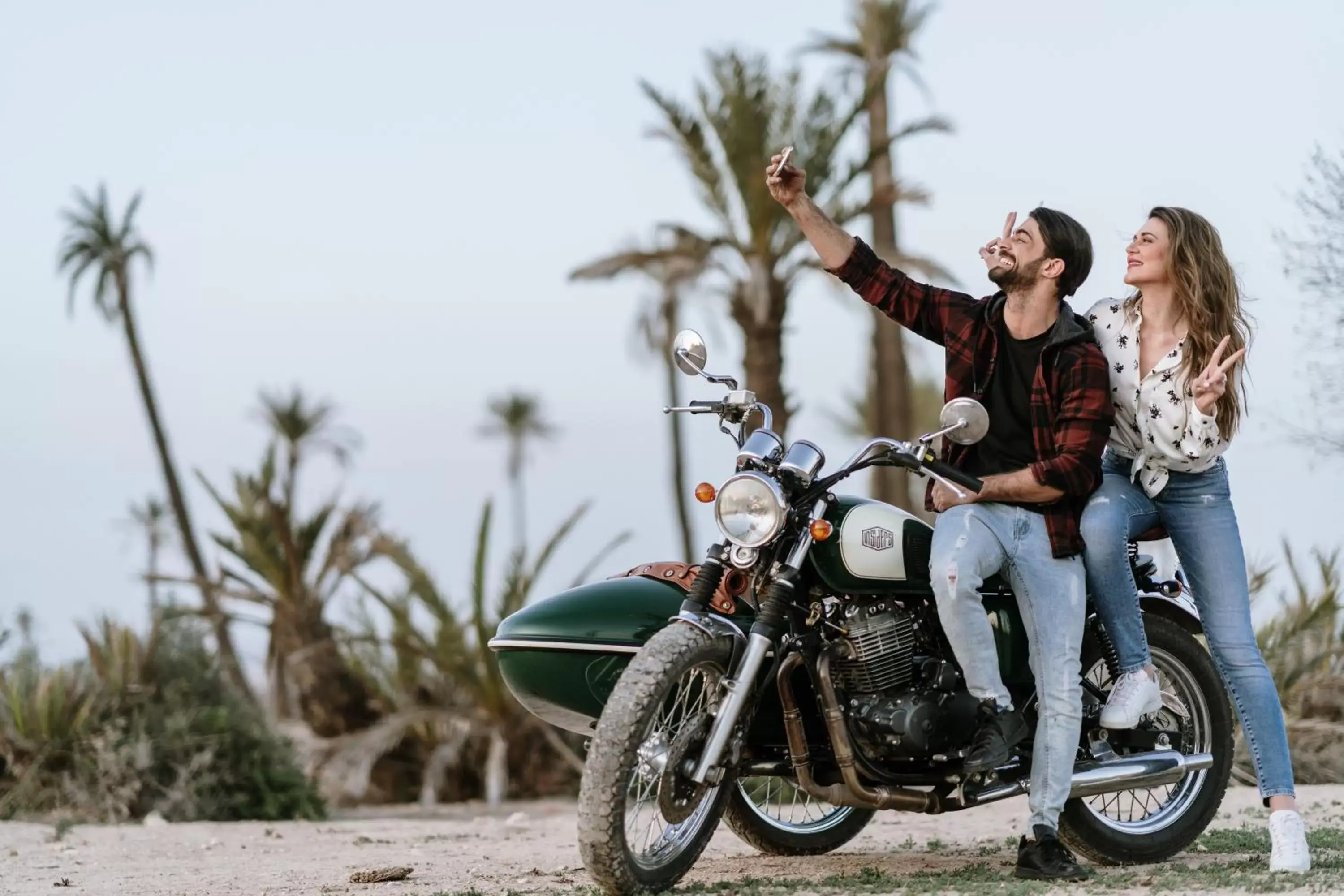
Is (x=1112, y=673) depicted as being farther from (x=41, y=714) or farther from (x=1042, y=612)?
(x=41, y=714)

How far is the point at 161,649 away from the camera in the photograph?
11141 mm

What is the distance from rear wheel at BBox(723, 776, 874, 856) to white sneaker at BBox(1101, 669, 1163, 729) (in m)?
1.05

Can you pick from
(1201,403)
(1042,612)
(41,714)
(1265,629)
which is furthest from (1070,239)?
(41,714)

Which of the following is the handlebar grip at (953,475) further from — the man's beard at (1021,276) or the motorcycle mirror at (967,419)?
the man's beard at (1021,276)

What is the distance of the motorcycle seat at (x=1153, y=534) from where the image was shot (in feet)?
17.7

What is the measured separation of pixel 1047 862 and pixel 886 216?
1833cm

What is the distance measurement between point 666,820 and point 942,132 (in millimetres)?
16026

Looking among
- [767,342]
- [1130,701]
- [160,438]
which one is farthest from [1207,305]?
[160,438]

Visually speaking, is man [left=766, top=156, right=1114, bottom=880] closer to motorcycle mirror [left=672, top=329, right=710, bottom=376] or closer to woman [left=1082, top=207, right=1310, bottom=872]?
woman [left=1082, top=207, right=1310, bottom=872]

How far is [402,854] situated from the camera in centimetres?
656

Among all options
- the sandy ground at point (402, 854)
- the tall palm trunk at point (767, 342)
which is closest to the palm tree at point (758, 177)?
the tall palm trunk at point (767, 342)

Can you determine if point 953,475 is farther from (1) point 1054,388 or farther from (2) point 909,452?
(1) point 1054,388

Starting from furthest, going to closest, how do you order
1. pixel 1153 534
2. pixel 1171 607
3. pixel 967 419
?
1. pixel 1171 607
2. pixel 1153 534
3. pixel 967 419

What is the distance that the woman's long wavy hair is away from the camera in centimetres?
507
